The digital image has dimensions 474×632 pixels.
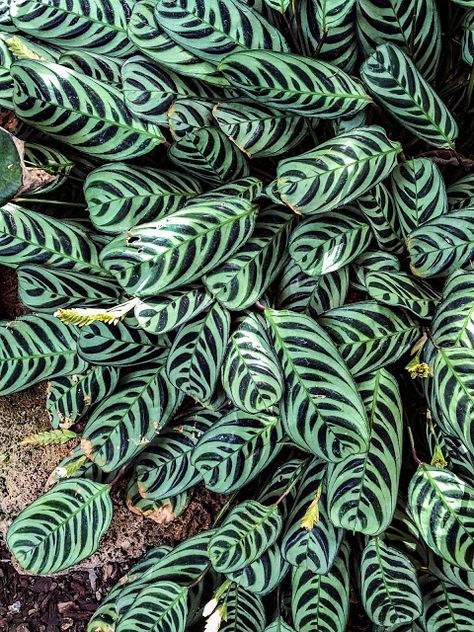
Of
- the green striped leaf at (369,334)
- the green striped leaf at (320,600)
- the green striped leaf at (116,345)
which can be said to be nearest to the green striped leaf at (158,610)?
the green striped leaf at (320,600)

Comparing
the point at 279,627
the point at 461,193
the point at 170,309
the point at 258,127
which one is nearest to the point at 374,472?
the point at 279,627

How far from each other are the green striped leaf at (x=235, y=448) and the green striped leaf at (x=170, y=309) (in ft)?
0.87

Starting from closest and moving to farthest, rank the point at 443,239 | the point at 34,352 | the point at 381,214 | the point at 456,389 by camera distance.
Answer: the point at 456,389 < the point at 443,239 < the point at 381,214 < the point at 34,352

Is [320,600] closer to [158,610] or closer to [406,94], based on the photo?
[158,610]

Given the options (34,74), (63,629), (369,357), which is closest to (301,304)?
(369,357)

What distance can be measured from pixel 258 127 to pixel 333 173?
0.23 meters

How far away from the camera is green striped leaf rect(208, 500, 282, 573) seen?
1.59 meters

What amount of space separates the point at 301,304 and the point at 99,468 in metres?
0.67

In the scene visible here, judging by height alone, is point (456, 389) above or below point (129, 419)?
above

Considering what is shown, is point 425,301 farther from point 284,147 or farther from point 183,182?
point 183,182

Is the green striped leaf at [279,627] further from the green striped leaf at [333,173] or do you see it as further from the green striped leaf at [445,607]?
the green striped leaf at [333,173]

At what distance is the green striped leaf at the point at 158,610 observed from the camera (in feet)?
5.34

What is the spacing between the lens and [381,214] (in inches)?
64.0

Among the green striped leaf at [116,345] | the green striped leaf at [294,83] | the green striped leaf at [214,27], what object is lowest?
the green striped leaf at [116,345]
